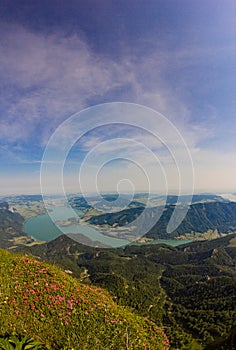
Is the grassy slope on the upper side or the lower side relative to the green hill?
upper

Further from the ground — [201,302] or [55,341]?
[55,341]

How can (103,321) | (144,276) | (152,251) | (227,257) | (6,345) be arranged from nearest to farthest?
(6,345) → (103,321) → (144,276) → (227,257) → (152,251)

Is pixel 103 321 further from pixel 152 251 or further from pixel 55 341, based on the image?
pixel 152 251

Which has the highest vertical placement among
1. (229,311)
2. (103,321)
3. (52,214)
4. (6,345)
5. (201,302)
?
(52,214)

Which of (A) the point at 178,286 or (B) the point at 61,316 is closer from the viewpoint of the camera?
(B) the point at 61,316

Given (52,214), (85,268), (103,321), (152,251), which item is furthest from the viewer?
(152,251)

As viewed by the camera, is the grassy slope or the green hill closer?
the grassy slope

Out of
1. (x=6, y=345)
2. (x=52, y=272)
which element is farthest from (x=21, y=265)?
(x=6, y=345)

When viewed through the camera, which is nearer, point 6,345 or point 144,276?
point 6,345
